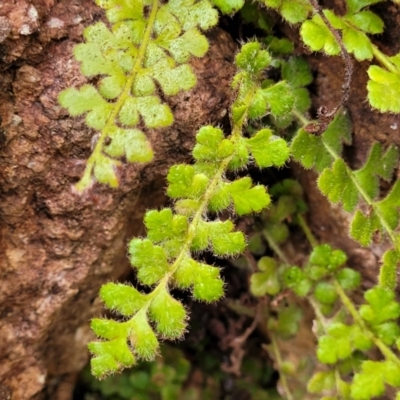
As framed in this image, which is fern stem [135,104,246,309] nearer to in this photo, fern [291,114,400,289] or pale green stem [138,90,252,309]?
pale green stem [138,90,252,309]

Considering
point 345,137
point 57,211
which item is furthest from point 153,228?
point 345,137

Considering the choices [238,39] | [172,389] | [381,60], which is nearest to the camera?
[381,60]

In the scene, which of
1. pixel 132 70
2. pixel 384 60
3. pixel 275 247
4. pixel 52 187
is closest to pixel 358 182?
pixel 384 60

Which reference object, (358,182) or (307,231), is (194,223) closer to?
(358,182)

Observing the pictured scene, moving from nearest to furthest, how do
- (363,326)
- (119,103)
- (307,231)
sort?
(119,103) < (363,326) < (307,231)

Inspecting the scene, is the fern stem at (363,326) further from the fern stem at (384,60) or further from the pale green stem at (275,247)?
the fern stem at (384,60)

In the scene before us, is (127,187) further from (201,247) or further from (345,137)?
(345,137)
